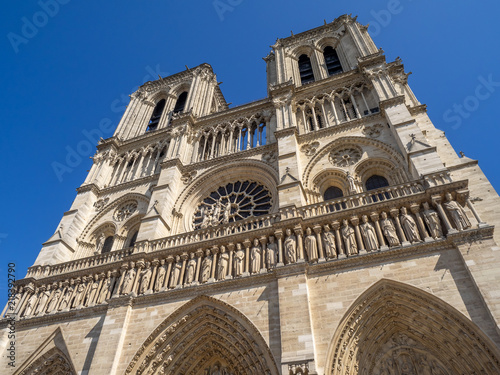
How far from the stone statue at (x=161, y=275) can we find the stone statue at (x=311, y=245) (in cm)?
436

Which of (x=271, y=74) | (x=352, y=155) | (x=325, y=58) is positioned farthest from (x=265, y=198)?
(x=325, y=58)

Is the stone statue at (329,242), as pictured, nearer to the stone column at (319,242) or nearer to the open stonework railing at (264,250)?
the open stonework railing at (264,250)

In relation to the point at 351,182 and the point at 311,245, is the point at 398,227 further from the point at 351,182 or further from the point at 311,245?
the point at 351,182

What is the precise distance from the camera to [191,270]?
1009cm

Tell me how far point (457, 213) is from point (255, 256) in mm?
5180

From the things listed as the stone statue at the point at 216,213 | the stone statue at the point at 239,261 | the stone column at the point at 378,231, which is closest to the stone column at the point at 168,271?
the stone statue at the point at 239,261

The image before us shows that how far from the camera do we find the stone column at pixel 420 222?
326 inches

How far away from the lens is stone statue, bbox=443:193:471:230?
8.01m

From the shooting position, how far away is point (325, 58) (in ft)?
66.5

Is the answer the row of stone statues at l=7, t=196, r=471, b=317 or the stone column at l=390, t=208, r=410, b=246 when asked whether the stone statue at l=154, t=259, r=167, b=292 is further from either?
the stone column at l=390, t=208, r=410, b=246

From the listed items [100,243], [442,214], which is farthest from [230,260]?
[100,243]

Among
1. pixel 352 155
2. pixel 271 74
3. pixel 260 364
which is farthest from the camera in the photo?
pixel 271 74

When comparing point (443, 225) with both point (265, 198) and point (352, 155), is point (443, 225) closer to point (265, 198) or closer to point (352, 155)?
point (352, 155)

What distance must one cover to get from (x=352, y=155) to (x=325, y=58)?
32.1 feet
